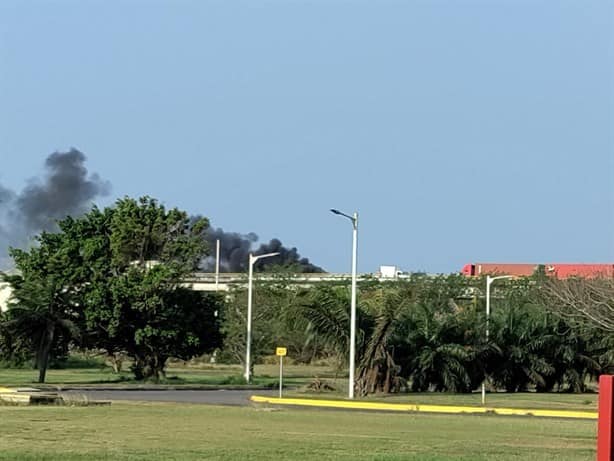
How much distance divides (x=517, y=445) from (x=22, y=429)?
9334mm

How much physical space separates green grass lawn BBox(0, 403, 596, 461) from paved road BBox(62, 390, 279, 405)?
6.40m

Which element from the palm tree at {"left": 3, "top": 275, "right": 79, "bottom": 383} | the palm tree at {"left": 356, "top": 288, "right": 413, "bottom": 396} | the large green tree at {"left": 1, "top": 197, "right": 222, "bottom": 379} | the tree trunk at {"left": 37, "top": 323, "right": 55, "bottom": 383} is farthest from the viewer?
the large green tree at {"left": 1, "top": 197, "right": 222, "bottom": 379}

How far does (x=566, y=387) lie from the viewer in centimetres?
4988

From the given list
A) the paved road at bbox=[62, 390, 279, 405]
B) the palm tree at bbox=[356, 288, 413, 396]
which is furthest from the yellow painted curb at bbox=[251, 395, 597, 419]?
the palm tree at bbox=[356, 288, 413, 396]

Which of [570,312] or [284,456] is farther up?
[570,312]

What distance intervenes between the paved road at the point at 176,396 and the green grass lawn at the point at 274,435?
6.40 meters

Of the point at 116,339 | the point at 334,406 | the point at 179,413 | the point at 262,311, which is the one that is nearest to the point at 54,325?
the point at 116,339

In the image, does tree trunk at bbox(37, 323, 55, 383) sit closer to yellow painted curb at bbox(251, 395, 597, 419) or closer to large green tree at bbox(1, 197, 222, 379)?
large green tree at bbox(1, 197, 222, 379)

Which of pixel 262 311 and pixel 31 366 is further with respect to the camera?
pixel 262 311

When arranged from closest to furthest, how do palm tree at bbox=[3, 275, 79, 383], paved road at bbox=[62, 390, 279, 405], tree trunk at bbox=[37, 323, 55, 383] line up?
paved road at bbox=[62, 390, 279, 405]
palm tree at bbox=[3, 275, 79, 383]
tree trunk at bbox=[37, 323, 55, 383]

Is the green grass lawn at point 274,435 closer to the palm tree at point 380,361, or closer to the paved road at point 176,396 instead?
the paved road at point 176,396

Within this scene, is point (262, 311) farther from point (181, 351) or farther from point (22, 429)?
point (22, 429)

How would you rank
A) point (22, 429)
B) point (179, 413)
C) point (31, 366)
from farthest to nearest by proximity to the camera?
point (31, 366) < point (179, 413) < point (22, 429)

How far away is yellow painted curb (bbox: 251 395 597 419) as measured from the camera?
3504 cm
